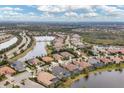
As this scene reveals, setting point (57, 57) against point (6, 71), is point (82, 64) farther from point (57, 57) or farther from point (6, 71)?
Answer: point (6, 71)

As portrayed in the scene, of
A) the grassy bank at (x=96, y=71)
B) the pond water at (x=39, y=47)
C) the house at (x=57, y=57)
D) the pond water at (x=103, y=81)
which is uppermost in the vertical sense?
the pond water at (x=39, y=47)

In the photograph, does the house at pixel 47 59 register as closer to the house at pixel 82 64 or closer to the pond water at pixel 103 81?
the house at pixel 82 64

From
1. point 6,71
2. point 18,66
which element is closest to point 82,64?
point 18,66

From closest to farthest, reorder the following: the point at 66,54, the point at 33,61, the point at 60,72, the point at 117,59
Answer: the point at 60,72 < the point at 33,61 < the point at 117,59 < the point at 66,54

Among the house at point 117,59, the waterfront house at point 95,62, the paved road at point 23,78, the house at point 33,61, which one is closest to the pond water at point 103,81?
the waterfront house at point 95,62

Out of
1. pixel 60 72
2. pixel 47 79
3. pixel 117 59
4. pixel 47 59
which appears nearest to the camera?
pixel 47 79

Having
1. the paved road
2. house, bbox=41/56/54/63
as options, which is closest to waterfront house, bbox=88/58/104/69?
house, bbox=41/56/54/63
